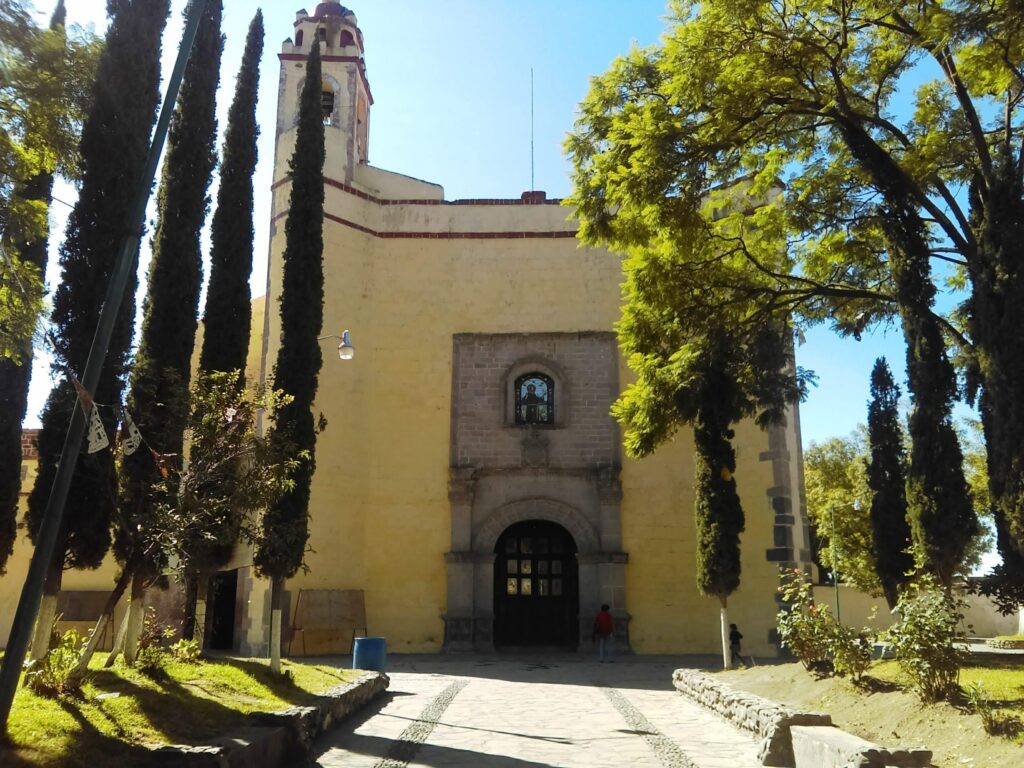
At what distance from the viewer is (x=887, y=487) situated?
44.0 feet

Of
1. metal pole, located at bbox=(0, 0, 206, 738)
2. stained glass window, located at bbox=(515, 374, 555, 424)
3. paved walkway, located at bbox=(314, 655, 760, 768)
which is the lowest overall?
paved walkway, located at bbox=(314, 655, 760, 768)

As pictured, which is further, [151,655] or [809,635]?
[809,635]

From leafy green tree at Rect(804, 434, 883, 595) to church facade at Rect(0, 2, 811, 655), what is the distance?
10901 millimetres

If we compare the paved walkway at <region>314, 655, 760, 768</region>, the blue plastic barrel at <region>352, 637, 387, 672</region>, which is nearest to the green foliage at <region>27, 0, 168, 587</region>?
the paved walkway at <region>314, 655, 760, 768</region>

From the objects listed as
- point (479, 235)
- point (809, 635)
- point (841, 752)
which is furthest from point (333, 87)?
point (841, 752)

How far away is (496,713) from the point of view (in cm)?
986

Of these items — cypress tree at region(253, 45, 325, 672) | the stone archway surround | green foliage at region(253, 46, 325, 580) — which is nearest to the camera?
cypress tree at region(253, 45, 325, 672)

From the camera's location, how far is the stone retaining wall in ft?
22.8

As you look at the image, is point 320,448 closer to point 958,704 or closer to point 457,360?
point 457,360

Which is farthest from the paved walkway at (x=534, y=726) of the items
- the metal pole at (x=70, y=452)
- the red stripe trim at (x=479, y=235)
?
the red stripe trim at (x=479, y=235)

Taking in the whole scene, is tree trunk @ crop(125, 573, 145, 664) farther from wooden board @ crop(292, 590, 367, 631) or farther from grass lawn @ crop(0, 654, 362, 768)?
wooden board @ crop(292, 590, 367, 631)

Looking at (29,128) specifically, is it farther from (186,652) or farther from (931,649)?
(931,649)

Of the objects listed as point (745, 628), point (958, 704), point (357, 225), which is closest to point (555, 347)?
point (357, 225)

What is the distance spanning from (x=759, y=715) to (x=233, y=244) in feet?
29.2
